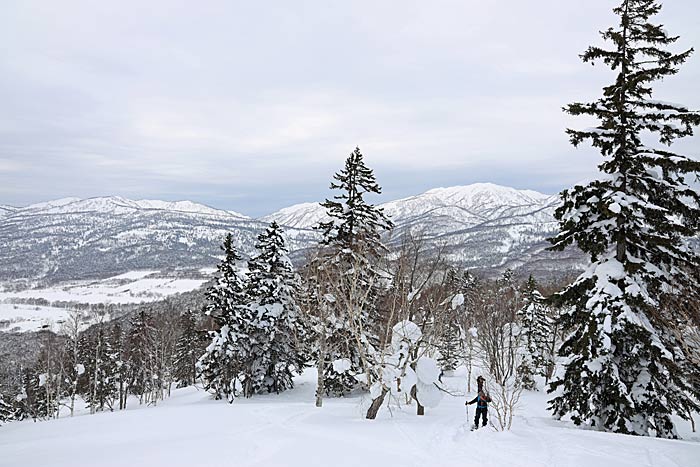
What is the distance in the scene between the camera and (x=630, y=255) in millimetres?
11984

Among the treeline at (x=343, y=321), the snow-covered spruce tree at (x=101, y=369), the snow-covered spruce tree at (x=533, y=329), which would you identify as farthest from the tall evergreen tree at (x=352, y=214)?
the snow-covered spruce tree at (x=101, y=369)

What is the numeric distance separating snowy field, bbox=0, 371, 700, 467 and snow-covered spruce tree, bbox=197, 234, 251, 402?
36.8ft

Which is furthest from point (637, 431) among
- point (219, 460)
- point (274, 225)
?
point (274, 225)

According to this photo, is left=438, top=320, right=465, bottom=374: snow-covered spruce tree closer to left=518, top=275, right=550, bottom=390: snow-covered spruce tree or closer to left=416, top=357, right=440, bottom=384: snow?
left=518, top=275, right=550, bottom=390: snow-covered spruce tree

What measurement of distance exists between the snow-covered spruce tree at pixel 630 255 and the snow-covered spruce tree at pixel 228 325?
2093cm

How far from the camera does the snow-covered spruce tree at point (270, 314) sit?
91.9 ft

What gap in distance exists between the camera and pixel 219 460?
10438mm

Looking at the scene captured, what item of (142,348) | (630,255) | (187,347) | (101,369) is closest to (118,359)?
(101,369)

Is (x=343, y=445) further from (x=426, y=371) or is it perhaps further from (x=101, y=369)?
(x=101, y=369)

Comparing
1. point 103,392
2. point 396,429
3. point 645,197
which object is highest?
point 645,197

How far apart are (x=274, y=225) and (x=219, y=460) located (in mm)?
18997

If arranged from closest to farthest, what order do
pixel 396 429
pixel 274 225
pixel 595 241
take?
pixel 595 241
pixel 396 429
pixel 274 225

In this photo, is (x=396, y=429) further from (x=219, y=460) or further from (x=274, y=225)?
(x=274, y=225)

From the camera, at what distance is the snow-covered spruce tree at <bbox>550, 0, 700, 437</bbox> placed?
11.1 meters
